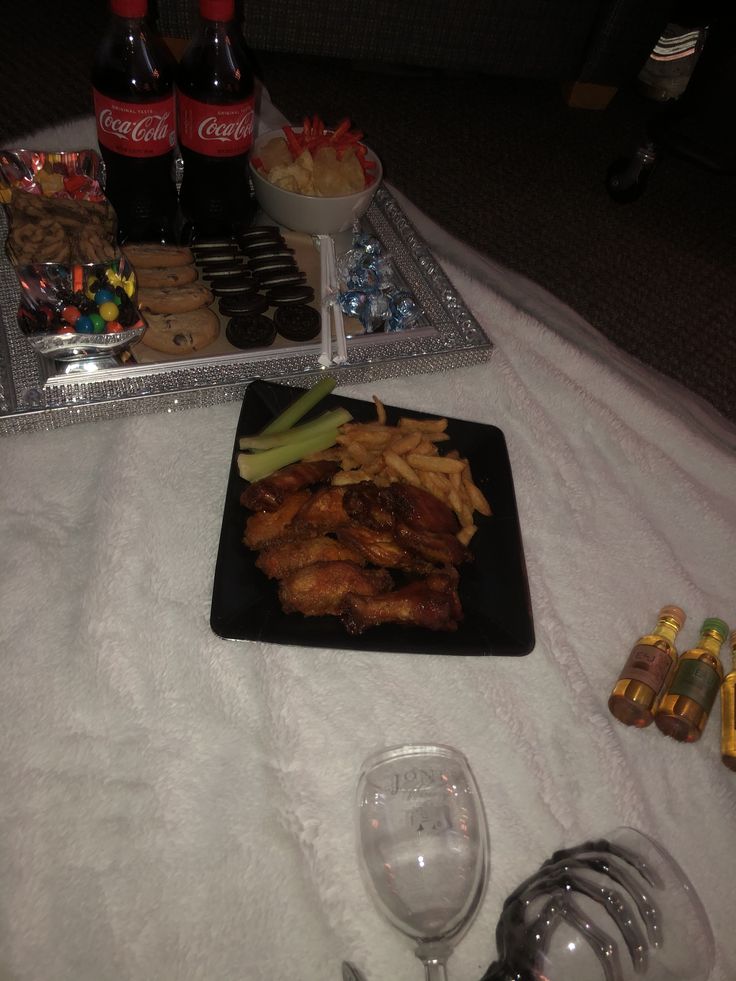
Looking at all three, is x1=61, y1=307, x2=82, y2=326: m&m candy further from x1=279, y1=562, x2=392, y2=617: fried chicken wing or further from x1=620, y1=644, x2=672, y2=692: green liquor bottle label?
x1=620, y1=644, x2=672, y2=692: green liquor bottle label

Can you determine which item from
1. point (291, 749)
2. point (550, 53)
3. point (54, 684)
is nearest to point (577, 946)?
point (291, 749)

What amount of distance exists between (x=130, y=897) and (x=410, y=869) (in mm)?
246

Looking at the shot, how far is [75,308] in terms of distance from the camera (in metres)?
0.95

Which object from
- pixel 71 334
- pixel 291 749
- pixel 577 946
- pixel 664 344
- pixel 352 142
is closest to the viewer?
pixel 577 946

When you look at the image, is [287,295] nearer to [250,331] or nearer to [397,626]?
[250,331]

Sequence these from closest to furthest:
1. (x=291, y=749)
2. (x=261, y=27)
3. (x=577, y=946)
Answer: (x=577, y=946) < (x=291, y=749) < (x=261, y=27)

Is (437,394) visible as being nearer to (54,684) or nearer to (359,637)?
(359,637)

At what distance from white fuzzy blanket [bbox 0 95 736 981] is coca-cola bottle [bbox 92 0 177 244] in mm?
395

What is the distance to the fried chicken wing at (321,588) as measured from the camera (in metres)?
0.77

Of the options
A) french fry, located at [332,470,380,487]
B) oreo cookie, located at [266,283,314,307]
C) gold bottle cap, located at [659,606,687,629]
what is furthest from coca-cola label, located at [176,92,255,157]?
gold bottle cap, located at [659,606,687,629]

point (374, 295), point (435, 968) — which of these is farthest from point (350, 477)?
point (435, 968)

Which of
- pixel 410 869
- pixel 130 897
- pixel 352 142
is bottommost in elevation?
pixel 130 897

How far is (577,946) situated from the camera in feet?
1.77

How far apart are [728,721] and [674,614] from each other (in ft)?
0.43
